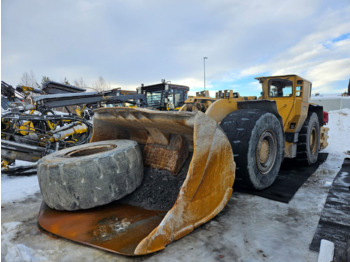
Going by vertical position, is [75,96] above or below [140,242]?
above

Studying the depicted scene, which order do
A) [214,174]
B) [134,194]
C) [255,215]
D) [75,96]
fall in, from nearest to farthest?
[214,174] → [255,215] → [134,194] → [75,96]

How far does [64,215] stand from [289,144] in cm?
452

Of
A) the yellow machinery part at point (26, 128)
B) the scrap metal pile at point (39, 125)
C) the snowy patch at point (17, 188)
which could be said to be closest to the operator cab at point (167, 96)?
the scrap metal pile at point (39, 125)

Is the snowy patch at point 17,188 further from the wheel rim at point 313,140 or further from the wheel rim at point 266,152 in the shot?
the wheel rim at point 313,140

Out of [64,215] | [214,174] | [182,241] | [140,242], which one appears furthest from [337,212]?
[64,215]

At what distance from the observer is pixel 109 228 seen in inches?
96.7

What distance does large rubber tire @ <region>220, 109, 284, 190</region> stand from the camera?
3271 mm

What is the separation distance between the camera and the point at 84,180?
2637 mm

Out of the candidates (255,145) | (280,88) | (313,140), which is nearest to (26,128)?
(255,145)

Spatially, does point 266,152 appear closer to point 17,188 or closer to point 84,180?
point 84,180

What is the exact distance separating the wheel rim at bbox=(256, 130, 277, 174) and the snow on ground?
0.58m

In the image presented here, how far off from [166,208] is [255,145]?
5.20 feet

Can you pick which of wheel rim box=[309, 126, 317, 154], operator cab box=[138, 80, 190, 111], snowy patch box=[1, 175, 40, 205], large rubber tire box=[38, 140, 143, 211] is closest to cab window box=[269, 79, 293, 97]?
wheel rim box=[309, 126, 317, 154]

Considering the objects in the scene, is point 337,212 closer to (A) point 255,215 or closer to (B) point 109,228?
(A) point 255,215
